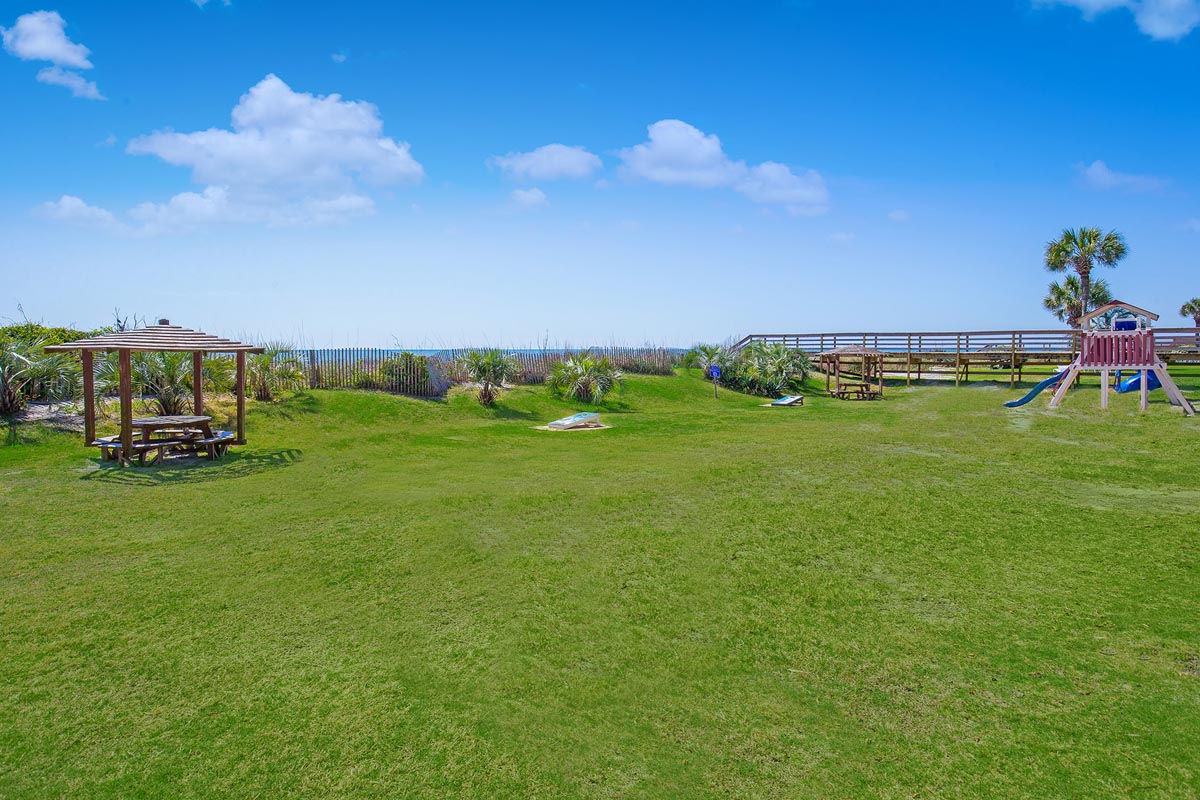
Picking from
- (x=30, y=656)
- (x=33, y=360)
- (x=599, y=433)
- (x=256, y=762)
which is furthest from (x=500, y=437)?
(x=256, y=762)

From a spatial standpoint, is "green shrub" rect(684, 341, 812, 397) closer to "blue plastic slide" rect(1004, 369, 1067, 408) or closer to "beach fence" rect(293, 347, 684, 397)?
"blue plastic slide" rect(1004, 369, 1067, 408)

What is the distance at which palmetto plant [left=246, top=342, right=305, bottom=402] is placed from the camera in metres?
16.1

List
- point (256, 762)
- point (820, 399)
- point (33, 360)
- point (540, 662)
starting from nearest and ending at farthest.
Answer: point (256, 762) < point (540, 662) < point (33, 360) < point (820, 399)

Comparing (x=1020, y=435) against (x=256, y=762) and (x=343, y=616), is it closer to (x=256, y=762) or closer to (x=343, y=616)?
(x=343, y=616)

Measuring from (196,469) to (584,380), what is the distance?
12.1 m

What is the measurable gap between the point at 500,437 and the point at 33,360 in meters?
8.70

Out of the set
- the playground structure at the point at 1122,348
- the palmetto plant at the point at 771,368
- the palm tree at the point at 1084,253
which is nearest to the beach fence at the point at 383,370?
the palmetto plant at the point at 771,368

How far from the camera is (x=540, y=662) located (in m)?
4.33

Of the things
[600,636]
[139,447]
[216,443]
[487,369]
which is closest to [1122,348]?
[487,369]

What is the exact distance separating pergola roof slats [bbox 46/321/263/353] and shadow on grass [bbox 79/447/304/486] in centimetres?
178

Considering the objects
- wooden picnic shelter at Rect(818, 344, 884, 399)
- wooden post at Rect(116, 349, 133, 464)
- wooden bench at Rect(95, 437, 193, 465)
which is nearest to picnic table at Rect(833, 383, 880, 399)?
wooden picnic shelter at Rect(818, 344, 884, 399)

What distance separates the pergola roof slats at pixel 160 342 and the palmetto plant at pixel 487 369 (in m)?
7.36

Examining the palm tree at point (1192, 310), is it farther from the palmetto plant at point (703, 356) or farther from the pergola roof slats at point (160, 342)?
the pergola roof slats at point (160, 342)

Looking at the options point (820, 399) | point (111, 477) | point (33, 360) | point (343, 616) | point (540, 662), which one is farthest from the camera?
point (820, 399)
